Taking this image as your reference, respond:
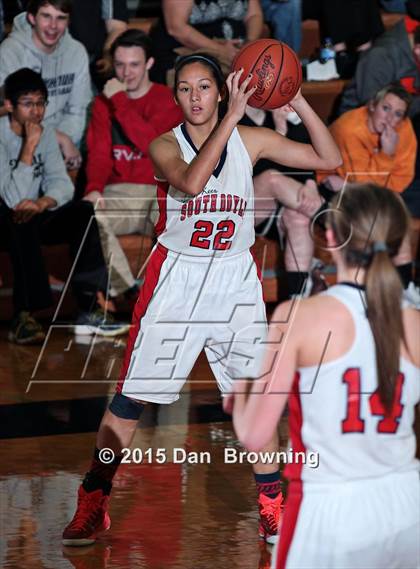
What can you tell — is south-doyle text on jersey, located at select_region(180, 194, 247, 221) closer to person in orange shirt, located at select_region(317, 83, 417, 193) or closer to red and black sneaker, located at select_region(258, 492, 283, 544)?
red and black sneaker, located at select_region(258, 492, 283, 544)

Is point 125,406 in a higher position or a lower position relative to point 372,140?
higher

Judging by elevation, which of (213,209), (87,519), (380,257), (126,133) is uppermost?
(380,257)

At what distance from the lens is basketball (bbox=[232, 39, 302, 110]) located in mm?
5164

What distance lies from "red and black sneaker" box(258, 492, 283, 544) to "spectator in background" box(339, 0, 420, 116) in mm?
5430

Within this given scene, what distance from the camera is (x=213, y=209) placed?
512 centimetres

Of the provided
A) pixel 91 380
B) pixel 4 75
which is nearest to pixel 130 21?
pixel 4 75

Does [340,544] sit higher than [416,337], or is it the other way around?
[416,337]

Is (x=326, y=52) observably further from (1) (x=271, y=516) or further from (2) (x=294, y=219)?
(1) (x=271, y=516)

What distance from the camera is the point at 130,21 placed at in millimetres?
11086

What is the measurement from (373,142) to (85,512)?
5131 millimetres

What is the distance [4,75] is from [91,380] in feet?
9.01

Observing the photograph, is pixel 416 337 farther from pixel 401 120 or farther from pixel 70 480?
pixel 401 120

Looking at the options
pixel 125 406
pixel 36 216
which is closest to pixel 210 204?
pixel 125 406

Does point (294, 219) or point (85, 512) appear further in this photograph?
point (294, 219)
